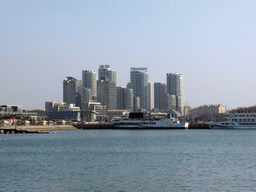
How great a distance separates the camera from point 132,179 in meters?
40.3

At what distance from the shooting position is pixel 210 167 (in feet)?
160

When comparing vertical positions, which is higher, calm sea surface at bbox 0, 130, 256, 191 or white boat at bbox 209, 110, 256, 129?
white boat at bbox 209, 110, 256, 129

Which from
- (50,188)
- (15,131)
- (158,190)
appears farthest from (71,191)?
(15,131)

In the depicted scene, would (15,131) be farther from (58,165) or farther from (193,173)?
(193,173)

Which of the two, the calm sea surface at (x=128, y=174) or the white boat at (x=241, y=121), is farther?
the white boat at (x=241, y=121)

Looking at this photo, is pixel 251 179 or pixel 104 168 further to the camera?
pixel 104 168

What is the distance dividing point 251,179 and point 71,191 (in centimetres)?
1833

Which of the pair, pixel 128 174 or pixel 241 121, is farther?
pixel 241 121

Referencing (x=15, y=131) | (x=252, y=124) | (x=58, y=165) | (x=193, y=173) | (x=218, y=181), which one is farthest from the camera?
(x=252, y=124)

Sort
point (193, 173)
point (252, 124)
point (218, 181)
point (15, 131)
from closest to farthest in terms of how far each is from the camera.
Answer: point (218, 181) < point (193, 173) < point (15, 131) < point (252, 124)

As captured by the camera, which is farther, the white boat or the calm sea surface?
the white boat

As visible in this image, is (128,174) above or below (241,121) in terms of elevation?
below

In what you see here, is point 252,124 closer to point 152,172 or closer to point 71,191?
point 152,172

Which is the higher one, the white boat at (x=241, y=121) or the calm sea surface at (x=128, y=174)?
the white boat at (x=241, y=121)
